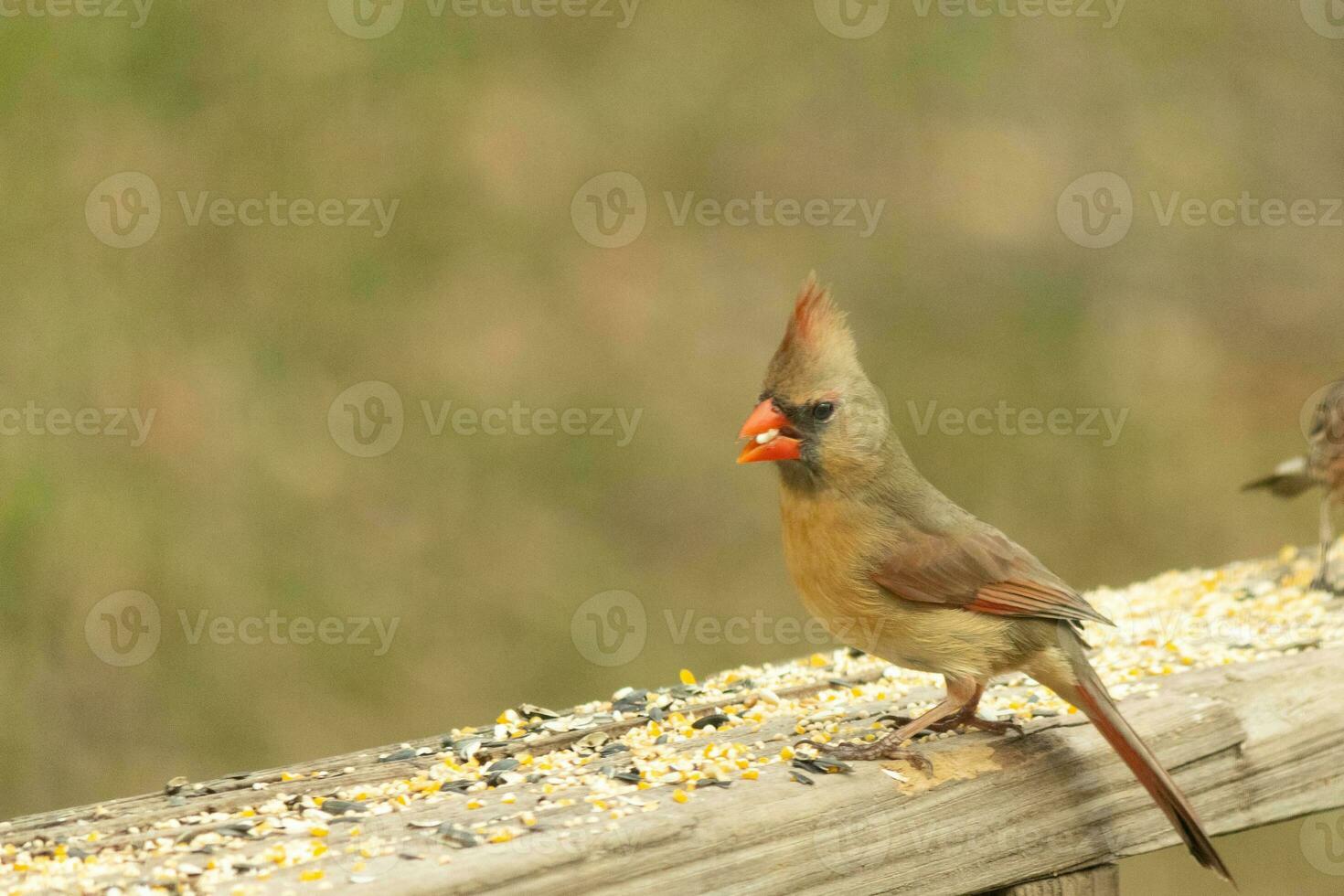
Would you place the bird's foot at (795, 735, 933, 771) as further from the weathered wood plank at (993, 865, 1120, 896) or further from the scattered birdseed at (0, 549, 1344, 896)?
the weathered wood plank at (993, 865, 1120, 896)

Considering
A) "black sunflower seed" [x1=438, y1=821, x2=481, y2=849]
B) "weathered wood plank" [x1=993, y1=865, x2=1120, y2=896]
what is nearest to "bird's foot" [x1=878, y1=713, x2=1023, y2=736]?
"weathered wood plank" [x1=993, y1=865, x2=1120, y2=896]

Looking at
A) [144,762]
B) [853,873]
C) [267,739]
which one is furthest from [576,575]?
[853,873]

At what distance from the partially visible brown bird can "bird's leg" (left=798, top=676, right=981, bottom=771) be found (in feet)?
5.56

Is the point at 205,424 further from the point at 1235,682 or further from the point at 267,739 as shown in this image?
the point at 1235,682

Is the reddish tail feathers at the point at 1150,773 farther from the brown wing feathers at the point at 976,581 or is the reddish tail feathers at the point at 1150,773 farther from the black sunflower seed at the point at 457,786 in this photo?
the black sunflower seed at the point at 457,786

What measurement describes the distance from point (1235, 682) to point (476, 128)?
497 centimetres

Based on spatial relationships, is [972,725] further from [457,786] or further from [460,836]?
[460,836]

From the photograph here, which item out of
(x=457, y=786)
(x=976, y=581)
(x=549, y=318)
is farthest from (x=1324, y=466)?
(x=549, y=318)

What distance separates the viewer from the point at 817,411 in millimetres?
2881

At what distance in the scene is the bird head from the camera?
2844 mm

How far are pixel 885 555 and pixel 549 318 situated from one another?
4.60m

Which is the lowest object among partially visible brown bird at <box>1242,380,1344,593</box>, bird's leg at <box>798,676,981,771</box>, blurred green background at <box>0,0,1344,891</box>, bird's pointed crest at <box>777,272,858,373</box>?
bird's leg at <box>798,676,981,771</box>

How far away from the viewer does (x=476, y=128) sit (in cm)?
707

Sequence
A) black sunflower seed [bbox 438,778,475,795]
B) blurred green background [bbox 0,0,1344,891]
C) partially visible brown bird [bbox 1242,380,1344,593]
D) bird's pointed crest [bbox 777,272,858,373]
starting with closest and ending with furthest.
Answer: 1. black sunflower seed [bbox 438,778,475,795]
2. bird's pointed crest [bbox 777,272,858,373]
3. partially visible brown bird [bbox 1242,380,1344,593]
4. blurred green background [bbox 0,0,1344,891]
